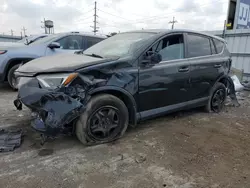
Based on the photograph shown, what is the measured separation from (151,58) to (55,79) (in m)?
1.44

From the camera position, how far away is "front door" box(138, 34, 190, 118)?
11.2ft

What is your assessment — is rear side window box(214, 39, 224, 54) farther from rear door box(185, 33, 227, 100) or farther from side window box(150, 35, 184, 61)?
side window box(150, 35, 184, 61)

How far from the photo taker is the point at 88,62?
3.03 metres

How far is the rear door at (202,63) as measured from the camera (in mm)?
4098

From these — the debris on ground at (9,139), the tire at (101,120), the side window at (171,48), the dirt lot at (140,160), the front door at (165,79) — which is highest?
the side window at (171,48)

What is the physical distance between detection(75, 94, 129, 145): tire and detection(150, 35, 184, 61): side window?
3.78ft

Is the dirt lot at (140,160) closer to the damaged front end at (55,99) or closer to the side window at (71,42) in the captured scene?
the damaged front end at (55,99)

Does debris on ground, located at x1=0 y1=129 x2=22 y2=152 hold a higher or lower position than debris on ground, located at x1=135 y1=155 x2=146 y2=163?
higher

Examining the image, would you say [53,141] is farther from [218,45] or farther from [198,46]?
[218,45]

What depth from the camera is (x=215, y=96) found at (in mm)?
4840

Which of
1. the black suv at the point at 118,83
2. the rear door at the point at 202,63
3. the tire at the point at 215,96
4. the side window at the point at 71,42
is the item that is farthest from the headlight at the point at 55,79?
the side window at the point at 71,42

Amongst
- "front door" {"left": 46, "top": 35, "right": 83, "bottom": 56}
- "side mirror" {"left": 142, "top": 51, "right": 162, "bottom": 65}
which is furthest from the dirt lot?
"front door" {"left": 46, "top": 35, "right": 83, "bottom": 56}

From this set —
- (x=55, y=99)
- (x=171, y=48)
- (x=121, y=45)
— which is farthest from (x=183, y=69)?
(x=55, y=99)

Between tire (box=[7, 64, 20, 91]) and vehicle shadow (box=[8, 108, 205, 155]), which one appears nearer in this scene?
vehicle shadow (box=[8, 108, 205, 155])
